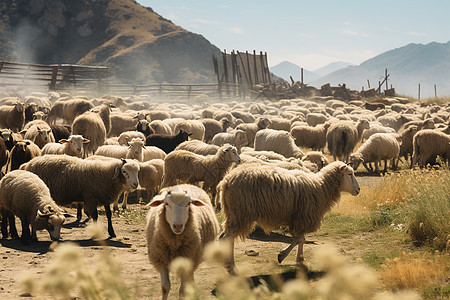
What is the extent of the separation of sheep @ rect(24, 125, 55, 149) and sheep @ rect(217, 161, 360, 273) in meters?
8.24

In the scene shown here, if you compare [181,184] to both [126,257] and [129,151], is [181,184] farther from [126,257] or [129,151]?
[129,151]

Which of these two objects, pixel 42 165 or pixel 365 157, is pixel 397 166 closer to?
pixel 365 157

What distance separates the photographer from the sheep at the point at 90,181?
9141 mm

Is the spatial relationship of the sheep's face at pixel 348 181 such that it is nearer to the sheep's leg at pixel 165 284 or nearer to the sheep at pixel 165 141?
the sheep's leg at pixel 165 284

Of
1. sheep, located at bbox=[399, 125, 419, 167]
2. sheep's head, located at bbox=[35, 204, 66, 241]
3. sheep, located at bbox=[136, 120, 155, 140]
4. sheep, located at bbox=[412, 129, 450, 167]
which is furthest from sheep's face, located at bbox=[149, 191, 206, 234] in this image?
sheep, located at bbox=[399, 125, 419, 167]

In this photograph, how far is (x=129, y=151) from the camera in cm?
1298

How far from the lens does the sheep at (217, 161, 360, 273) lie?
7156 mm

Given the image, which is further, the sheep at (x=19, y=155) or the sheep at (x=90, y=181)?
the sheep at (x=19, y=155)

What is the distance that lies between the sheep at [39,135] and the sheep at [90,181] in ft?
16.5

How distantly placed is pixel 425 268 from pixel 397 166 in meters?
13.4

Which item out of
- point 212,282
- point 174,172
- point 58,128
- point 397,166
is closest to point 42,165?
point 174,172

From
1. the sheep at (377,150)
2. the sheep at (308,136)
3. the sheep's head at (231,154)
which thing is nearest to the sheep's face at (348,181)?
the sheep's head at (231,154)

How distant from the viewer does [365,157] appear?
690 inches

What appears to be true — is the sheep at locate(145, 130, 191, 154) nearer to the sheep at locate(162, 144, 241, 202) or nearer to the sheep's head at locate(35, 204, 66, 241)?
the sheep at locate(162, 144, 241, 202)
